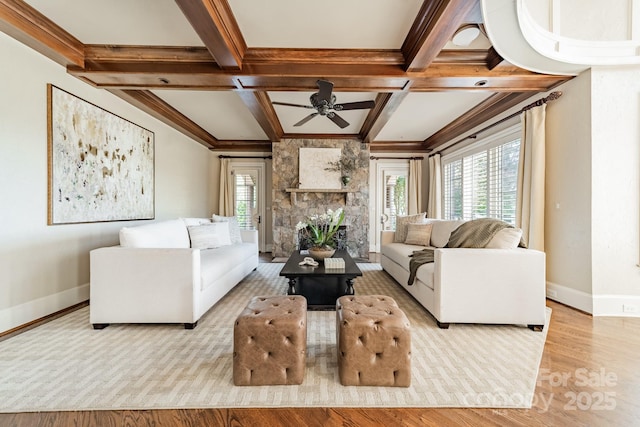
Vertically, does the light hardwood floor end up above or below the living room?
below

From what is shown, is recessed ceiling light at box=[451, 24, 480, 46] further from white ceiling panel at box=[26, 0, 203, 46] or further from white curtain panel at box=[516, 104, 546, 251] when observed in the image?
white ceiling panel at box=[26, 0, 203, 46]

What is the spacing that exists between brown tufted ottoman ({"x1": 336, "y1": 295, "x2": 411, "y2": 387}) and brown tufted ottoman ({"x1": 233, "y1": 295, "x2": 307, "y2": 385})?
27cm

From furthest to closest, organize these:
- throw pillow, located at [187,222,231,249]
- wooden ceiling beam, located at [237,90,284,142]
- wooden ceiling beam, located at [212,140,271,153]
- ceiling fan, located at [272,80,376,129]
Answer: wooden ceiling beam, located at [212,140,271,153] → throw pillow, located at [187,222,231,249] → wooden ceiling beam, located at [237,90,284,142] → ceiling fan, located at [272,80,376,129]

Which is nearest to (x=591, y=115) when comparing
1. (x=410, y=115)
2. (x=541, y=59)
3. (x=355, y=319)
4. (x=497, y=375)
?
(x=541, y=59)

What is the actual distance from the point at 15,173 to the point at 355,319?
127 inches

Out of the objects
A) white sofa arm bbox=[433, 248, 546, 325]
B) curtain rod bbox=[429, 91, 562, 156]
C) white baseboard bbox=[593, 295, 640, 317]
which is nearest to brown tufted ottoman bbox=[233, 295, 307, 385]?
white sofa arm bbox=[433, 248, 546, 325]

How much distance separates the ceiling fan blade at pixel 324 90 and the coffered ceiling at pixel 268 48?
235 mm

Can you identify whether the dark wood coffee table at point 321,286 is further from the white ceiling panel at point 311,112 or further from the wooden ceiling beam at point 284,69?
the white ceiling panel at point 311,112

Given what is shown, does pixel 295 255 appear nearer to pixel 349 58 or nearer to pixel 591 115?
pixel 349 58

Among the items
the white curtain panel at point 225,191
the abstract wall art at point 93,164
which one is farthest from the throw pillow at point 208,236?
the white curtain panel at point 225,191

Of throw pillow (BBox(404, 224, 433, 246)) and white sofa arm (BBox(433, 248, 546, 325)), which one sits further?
throw pillow (BBox(404, 224, 433, 246))

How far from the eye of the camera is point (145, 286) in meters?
2.34

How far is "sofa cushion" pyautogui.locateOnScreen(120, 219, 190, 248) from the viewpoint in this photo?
2.45 meters

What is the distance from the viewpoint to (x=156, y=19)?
2336 mm
